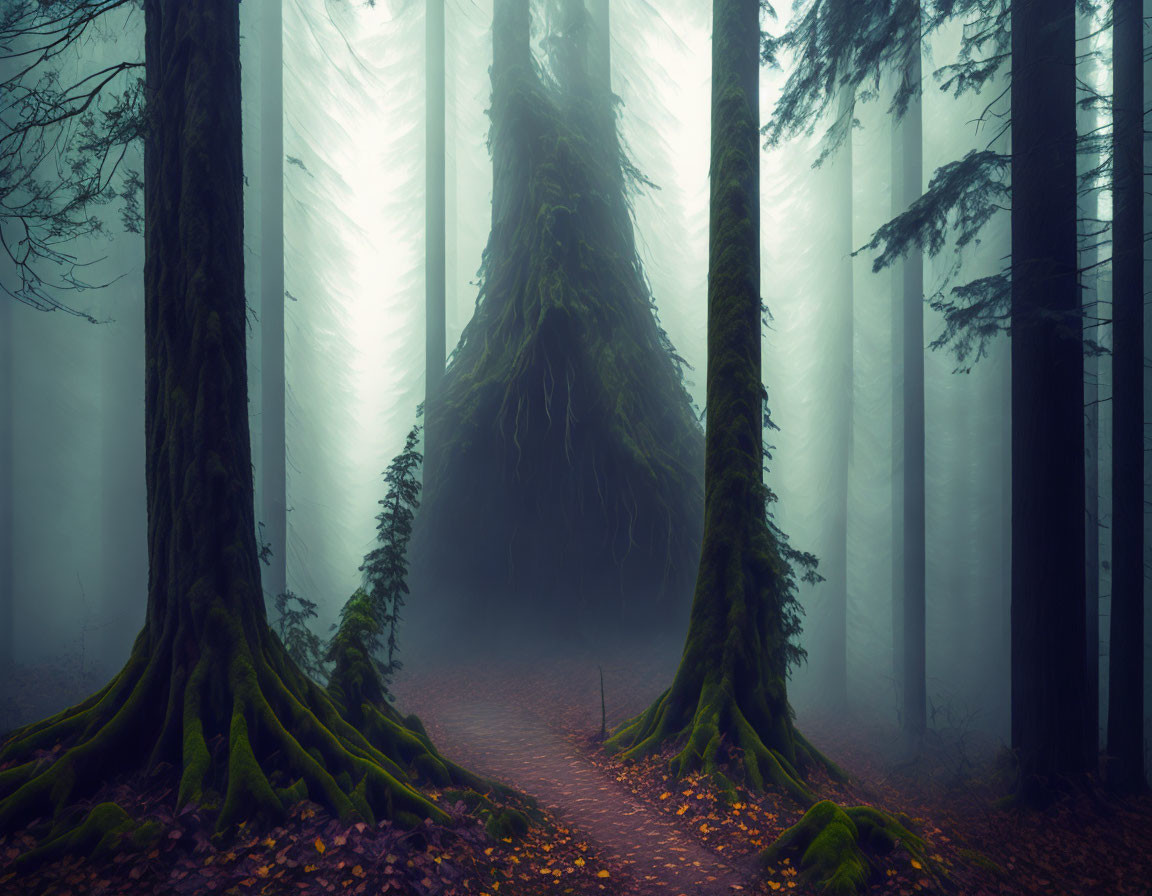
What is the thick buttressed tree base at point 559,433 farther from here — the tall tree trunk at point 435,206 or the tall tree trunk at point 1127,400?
the tall tree trunk at point 1127,400

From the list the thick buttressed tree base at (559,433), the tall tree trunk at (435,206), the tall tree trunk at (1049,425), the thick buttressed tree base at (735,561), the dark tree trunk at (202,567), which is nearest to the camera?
the dark tree trunk at (202,567)

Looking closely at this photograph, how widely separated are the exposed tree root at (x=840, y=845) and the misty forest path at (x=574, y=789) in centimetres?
42

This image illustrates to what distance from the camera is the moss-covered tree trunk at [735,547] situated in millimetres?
7375

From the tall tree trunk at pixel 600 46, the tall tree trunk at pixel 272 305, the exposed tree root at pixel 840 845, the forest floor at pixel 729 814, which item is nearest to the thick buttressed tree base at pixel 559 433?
the tall tree trunk at pixel 600 46

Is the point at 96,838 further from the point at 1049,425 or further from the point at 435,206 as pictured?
the point at 435,206

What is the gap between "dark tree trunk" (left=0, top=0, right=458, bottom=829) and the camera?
189 inches

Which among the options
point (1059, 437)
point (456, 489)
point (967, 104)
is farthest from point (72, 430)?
point (967, 104)

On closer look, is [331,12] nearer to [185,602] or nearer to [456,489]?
[456,489]

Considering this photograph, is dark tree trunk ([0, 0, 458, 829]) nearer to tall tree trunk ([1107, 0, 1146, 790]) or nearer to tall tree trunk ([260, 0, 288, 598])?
tall tree trunk ([1107, 0, 1146, 790])

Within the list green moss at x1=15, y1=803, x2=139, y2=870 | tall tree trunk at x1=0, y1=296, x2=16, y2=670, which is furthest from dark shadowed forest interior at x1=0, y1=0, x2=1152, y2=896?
tall tree trunk at x1=0, y1=296, x2=16, y2=670

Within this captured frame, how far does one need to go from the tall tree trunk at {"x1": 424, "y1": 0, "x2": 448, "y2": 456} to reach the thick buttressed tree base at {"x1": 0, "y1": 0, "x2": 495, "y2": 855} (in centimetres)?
1068

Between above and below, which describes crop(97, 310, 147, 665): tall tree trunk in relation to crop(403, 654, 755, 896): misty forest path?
above

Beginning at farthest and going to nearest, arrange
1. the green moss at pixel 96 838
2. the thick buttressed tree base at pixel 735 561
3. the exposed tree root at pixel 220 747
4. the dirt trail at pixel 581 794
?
1. the thick buttressed tree base at pixel 735 561
2. the dirt trail at pixel 581 794
3. the exposed tree root at pixel 220 747
4. the green moss at pixel 96 838

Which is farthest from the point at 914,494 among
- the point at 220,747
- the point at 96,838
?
the point at 96,838
